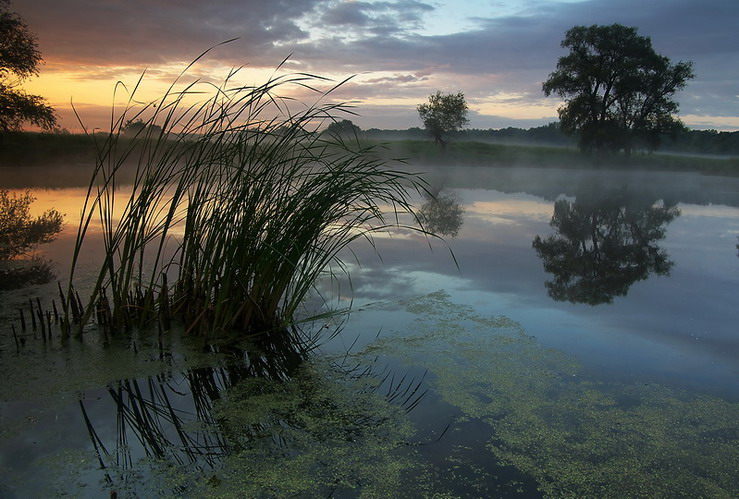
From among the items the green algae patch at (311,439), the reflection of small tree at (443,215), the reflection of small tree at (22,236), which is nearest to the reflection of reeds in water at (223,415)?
the green algae patch at (311,439)

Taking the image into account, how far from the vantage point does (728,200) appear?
12.8m

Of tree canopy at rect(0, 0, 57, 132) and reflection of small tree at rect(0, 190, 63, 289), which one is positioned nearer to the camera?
reflection of small tree at rect(0, 190, 63, 289)

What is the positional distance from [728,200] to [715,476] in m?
13.7

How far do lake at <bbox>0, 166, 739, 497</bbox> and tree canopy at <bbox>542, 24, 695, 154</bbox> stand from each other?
23.0 metres

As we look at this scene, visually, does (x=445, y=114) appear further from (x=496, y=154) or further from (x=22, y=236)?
(x=22, y=236)

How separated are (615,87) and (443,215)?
21.1 meters

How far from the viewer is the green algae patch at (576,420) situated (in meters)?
1.75

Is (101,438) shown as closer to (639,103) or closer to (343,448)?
(343,448)

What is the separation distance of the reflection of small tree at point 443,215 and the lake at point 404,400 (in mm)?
2818

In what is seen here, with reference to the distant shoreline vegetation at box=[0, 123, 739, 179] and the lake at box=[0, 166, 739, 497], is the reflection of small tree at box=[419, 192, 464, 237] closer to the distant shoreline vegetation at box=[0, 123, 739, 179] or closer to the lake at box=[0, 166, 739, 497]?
the lake at box=[0, 166, 739, 497]

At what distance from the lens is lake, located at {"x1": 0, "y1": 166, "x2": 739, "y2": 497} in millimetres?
1708

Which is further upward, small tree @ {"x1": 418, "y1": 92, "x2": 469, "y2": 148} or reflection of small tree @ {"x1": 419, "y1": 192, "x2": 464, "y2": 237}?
small tree @ {"x1": 418, "y1": 92, "x2": 469, "y2": 148}

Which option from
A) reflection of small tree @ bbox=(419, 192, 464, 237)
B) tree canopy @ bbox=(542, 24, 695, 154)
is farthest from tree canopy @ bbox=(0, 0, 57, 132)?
tree canopy @ bbox=(542, 24, 695, 154)

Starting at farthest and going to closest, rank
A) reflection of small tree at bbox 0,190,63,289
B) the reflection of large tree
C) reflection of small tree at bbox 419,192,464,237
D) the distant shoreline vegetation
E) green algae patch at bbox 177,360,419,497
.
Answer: the distant shoreline vegetation
reflection of small tree at bbox 419,192,464,237
the reflection of large tree
reflection of small tree at bbox 0,190,63,289
green algae patch at bbox 177,360,419,497
